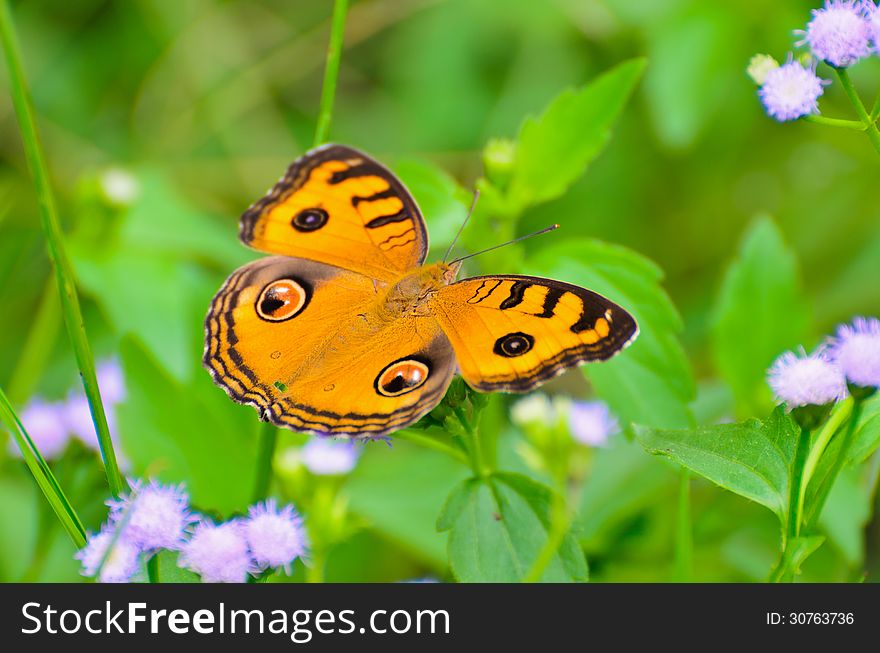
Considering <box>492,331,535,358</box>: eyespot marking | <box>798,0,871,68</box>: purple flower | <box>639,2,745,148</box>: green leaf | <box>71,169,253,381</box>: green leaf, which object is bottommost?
<box>492,331,535,358</box>: eyespot marking

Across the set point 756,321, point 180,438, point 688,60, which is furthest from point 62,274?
point 688,60

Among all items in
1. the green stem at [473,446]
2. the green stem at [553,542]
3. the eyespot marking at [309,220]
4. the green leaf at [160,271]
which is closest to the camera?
the green stem at [553,542]

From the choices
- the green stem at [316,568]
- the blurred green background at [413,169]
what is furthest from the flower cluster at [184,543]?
the blurred green background at [413,169]

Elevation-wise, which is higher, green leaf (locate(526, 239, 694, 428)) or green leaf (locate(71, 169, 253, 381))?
green leaf (locate(71, 169, 253, 381))

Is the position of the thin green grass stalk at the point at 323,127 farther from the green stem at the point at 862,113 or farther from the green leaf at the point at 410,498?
the green stem at the point at 862,113

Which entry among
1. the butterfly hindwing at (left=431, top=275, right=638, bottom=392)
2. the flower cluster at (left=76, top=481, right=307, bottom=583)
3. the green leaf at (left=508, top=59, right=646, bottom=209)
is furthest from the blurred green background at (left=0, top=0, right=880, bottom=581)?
the flower cluster at (left=76, top=481, right=307, bottom=583)

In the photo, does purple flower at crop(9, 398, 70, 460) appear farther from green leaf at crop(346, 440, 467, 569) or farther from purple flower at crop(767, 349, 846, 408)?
purple flower at crop(767, 349, 846, 408)

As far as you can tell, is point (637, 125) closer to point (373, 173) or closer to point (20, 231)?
point (373, 173)
